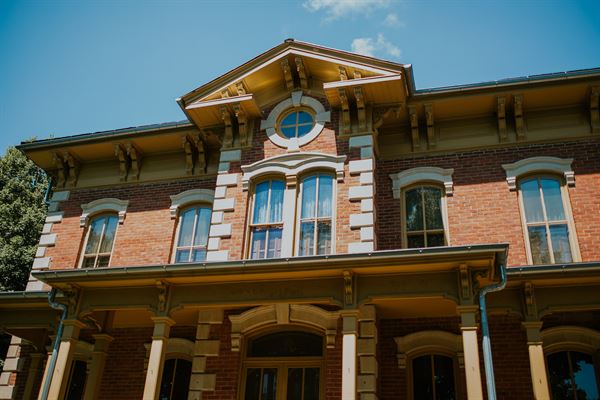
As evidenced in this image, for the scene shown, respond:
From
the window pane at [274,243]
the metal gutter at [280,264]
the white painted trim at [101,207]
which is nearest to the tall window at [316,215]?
the window pane at [274,243]

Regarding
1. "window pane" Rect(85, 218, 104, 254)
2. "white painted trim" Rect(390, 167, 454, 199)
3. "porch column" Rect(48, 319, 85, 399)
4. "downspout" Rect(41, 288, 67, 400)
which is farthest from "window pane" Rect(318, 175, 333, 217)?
"window pane" Rect(85, 218, 104, 254)

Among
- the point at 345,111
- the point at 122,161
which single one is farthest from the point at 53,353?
the point at 345,111

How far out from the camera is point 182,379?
11.0 metres

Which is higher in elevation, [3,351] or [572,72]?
[572,72]

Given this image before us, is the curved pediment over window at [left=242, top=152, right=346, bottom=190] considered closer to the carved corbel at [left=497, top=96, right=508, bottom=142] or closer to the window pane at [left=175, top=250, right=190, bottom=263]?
the window pane at [left=175, top=250, right=190, bottom=263]

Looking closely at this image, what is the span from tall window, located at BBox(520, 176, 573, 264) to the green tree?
56.9 ft

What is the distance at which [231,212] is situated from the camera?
10.9 m

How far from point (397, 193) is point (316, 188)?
1775mm

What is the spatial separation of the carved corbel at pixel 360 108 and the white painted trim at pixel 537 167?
2992 mm

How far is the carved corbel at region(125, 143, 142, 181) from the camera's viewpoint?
13.1 metres

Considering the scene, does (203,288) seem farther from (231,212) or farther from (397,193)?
(397,193)

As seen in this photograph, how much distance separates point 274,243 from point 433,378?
3860 mm

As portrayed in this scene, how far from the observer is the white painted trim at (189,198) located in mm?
12477

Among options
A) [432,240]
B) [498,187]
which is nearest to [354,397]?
[432,240]
